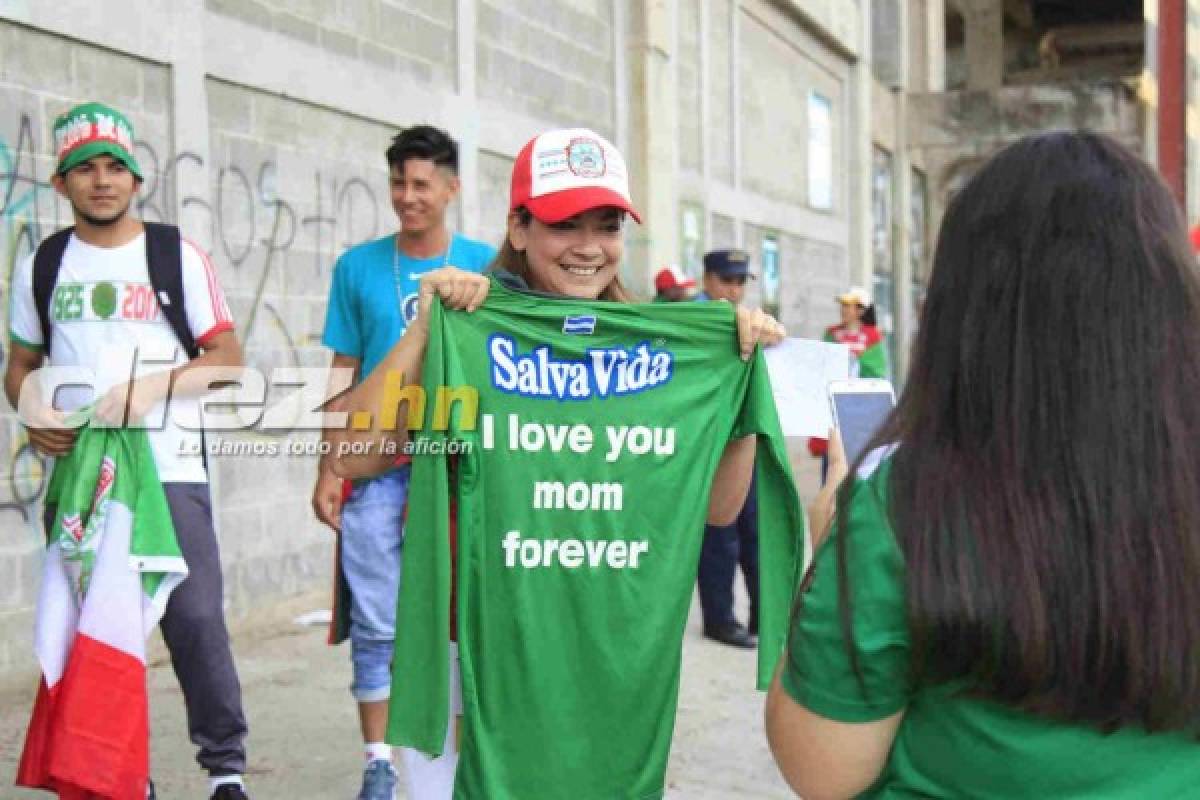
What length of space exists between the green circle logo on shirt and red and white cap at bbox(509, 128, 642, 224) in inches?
60.2

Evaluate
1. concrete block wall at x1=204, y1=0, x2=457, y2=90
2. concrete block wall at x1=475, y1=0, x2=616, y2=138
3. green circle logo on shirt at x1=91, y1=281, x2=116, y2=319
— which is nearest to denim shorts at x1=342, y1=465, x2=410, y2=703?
green circle logo on shirt at x1=91, y1=281, x2=116, y2=319

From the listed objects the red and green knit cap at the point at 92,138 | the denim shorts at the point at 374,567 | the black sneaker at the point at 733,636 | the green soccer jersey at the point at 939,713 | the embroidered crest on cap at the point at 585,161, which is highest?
the red and green knit cap at the point at 92,138

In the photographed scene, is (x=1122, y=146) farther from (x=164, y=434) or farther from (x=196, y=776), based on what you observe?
(x=196, y=776)

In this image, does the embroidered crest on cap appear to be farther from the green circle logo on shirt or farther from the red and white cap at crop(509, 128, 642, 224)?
the green circle logo on shirt

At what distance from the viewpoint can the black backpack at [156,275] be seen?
3994 millimetres

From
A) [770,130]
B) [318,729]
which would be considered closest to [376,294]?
[318,729]

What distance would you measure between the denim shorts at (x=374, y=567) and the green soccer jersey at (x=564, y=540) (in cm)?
147

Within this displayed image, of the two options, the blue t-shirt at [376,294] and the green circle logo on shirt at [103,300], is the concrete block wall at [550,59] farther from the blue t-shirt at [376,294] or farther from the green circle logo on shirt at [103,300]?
the green circle logo on shirt at [103,300]

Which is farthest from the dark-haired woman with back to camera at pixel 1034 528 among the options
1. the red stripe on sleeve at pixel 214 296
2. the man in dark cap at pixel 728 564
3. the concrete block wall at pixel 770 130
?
the concrete block wall at pixel 770 130

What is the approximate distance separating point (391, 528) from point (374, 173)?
4424mm

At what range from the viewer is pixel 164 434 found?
13.3ft

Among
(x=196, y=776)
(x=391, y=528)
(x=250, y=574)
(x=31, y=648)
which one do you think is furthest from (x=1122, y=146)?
(x=250, y=574)

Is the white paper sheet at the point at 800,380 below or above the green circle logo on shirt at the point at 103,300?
below

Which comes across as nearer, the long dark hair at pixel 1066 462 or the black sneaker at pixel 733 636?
the long dark hair at pixel 1066 462
